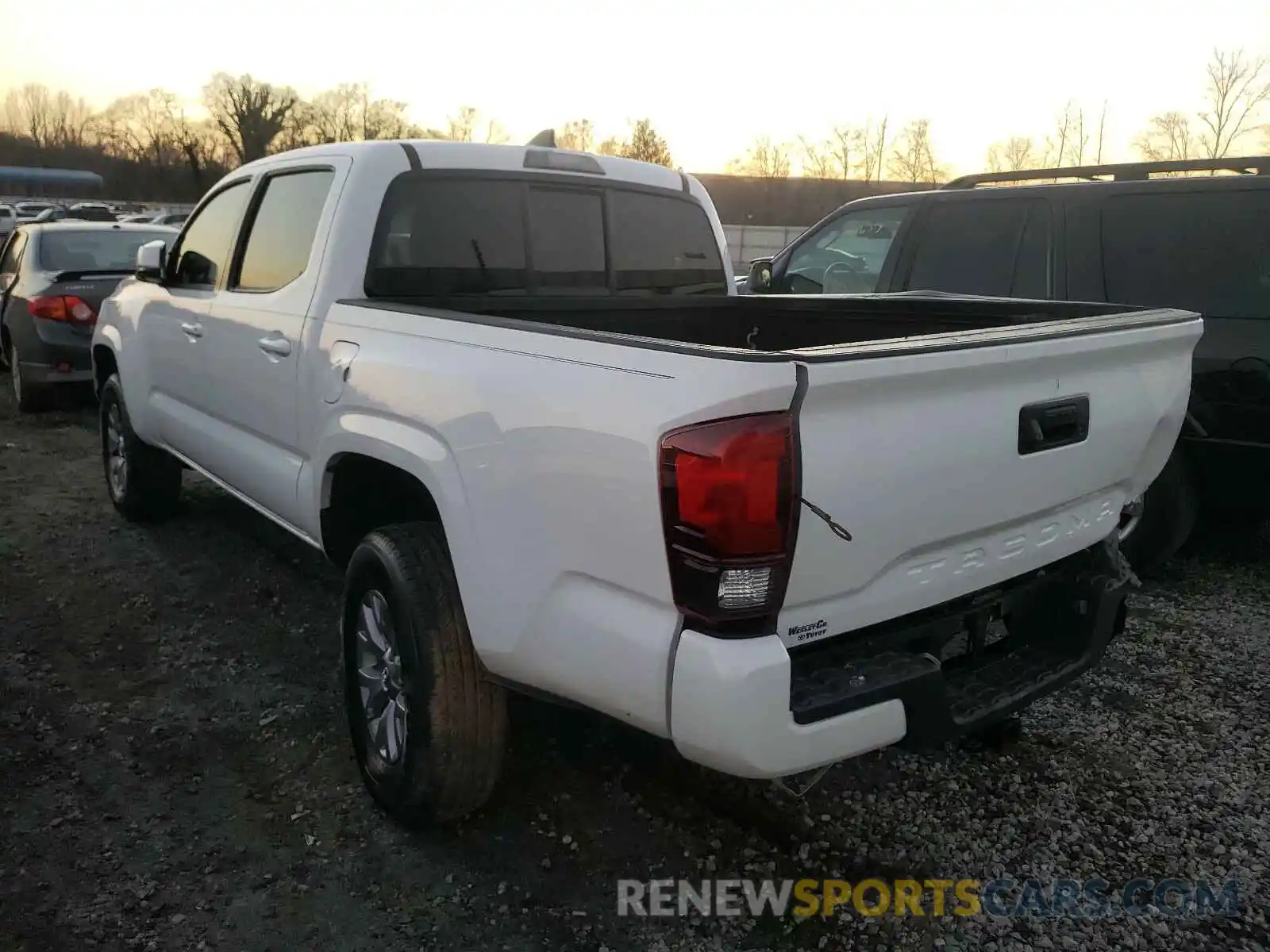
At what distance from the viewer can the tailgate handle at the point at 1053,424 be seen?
7.83 ft

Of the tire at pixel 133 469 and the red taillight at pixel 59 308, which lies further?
the red taillight at pixel 59 308

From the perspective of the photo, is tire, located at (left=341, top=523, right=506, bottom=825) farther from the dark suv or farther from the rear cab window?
the rear cab window

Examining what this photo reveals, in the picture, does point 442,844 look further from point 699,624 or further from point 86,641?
point 86,641

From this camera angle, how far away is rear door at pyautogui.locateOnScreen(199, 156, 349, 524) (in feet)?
11.5

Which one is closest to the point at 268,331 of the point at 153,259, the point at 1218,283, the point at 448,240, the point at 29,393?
the point at 448,240

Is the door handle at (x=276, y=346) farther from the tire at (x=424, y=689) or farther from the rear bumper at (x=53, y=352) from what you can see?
the rear bumper at (x=53, y=352)

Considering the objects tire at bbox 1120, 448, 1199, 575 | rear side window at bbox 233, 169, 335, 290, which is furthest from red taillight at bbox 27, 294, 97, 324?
tire at bbox 1120, 448, 1199, 575

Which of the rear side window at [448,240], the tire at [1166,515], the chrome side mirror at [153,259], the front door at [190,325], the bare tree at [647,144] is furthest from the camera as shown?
the bare tree at [647,144]

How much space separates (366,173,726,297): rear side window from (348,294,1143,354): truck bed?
125 millimetres

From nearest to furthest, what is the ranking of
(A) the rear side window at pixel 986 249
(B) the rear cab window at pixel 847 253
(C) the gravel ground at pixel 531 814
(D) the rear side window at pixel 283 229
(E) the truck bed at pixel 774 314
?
(C) the gravel ground at pixel 531 814
(E) the truck bed at pixel 774 314
(D) the rear side window at pixel 283 229
(A) the rear side window at pixel 986 249
(B) the rear cab window at pixel 847 253

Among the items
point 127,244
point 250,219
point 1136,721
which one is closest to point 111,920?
point 250,219

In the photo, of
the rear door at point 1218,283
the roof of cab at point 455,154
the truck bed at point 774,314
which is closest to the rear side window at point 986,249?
the rear door at point 1218,283

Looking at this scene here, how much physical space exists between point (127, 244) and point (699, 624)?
8.85 metres

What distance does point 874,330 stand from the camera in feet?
12.0
